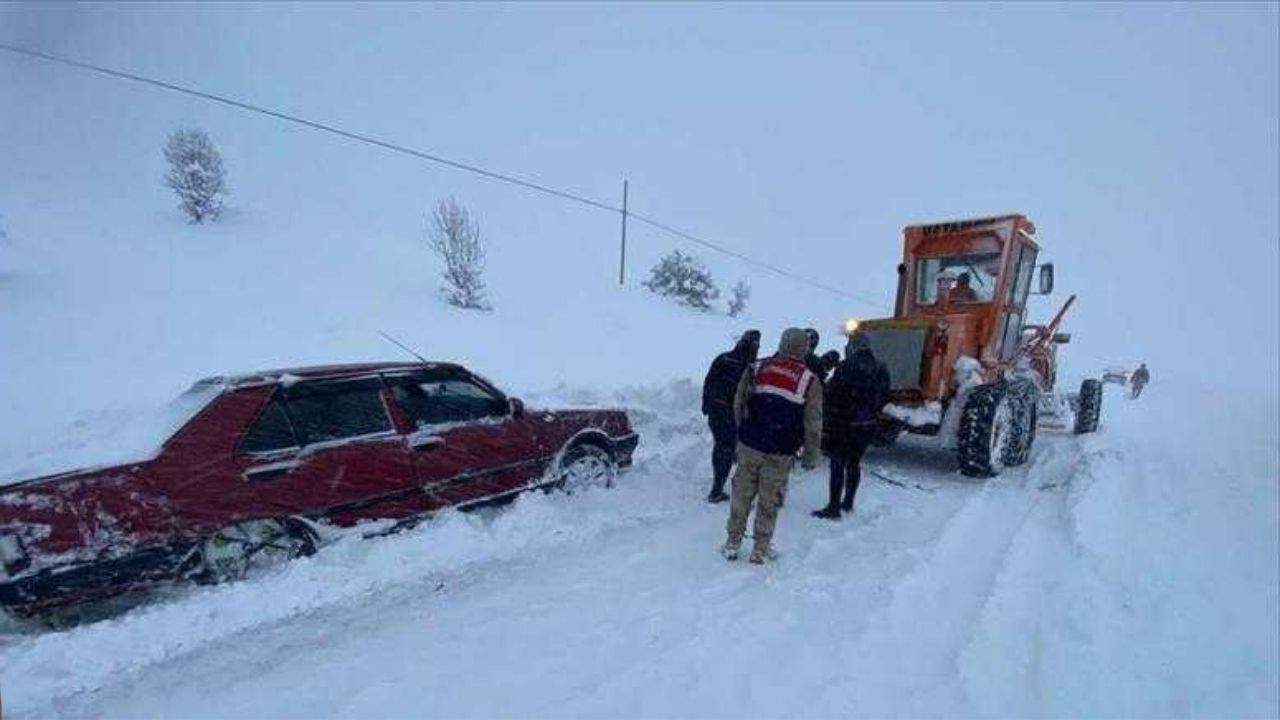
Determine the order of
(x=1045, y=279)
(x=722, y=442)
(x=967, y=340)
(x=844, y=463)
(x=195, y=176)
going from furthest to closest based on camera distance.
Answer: (x=195, y=176), (x=1045, y=279), (x=967, y=340), (x=722, y=442), (x=844, y=463)

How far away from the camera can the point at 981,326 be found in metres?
7.65

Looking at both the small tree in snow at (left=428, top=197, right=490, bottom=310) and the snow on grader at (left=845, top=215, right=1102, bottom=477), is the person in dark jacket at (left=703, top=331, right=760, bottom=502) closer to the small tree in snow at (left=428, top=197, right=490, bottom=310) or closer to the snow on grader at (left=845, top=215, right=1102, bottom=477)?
the snow on grader at (left=845, top=215, right=1102, bottom=477)

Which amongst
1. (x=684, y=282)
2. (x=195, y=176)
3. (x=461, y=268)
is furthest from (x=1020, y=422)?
(x=195, y=176)

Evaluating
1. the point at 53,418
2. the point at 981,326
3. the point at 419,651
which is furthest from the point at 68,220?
the point at 981,326

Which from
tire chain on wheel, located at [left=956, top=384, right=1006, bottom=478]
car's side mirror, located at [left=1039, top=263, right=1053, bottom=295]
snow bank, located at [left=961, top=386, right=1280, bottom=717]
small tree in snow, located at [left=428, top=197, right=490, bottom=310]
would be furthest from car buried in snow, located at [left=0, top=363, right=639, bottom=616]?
small tree in snow, located at [left=428, top=197, right=490, bottom=310]

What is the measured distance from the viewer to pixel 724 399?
6121mm

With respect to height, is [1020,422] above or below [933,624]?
above

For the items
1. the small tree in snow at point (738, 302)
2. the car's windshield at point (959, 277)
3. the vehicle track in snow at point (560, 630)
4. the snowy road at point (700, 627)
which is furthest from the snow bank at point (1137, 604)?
the small tree in snow at point (738, 302)

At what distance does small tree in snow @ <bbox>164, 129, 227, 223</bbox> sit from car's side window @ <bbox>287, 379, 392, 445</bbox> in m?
12.9

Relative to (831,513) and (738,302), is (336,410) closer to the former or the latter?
(831,513)

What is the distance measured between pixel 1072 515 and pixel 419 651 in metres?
5.21

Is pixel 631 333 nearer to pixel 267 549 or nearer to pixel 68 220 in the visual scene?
pixel 267 549

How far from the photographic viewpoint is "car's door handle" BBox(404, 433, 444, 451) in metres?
4.85

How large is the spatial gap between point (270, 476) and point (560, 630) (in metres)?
2.11
